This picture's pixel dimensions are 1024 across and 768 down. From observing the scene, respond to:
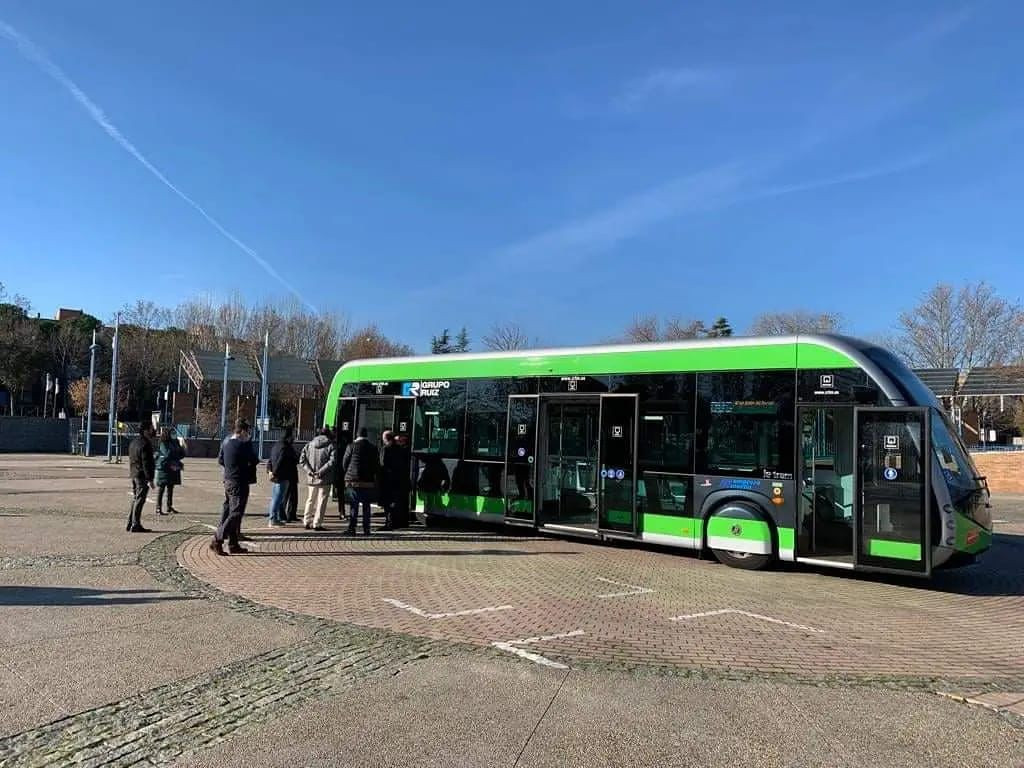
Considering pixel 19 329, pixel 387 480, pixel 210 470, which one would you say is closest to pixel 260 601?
pixel 387 480

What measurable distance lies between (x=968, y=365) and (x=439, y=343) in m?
46.2

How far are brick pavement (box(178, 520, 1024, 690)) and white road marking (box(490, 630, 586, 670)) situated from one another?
0.04 m

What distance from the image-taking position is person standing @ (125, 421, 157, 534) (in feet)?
A: 38.2

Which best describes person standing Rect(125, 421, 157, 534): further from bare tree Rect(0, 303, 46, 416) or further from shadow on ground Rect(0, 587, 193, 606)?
bare tree Rect(0, 303, 46, 416)

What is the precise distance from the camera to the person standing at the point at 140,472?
11.7 meters

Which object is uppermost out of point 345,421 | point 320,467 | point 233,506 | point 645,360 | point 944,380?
point 944,380

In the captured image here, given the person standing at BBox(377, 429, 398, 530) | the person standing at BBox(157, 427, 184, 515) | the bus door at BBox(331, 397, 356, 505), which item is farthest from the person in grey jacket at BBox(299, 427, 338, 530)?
the person standing at BBox(157, 427, 184, 515)

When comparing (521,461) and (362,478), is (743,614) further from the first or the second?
(362,478)

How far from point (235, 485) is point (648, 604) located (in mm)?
5523

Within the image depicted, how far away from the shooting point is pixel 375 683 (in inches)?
203

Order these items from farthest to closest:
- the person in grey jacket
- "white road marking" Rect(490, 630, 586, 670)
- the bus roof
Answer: the person in grey jacket, the bus roof, "white road marking" Rect(490, 630, 586, 670)

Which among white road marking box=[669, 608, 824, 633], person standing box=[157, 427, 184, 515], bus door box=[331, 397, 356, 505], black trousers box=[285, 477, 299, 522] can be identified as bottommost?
white road marking box=[669, 608, 824, 633]

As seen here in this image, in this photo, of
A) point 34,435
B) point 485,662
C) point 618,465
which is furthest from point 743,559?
point 34,435

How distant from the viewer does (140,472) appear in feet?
38.7
